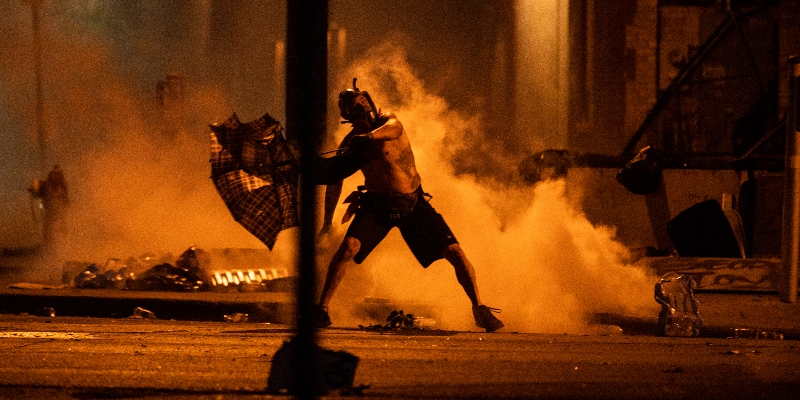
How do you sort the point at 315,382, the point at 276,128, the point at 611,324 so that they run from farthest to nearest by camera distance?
the point at 611,324 → the point at 276,128 → the point at 315,382

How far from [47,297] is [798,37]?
11.4 metres

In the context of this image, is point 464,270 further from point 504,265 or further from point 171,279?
point 171,279

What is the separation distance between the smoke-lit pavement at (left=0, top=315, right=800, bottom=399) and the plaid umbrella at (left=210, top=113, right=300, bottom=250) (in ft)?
2.71

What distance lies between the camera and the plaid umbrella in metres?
7.26

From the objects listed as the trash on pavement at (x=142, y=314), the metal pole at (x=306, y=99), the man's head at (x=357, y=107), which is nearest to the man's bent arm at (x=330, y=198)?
the man's head at (x=357, y=107)

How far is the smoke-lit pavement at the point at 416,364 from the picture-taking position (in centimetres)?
484

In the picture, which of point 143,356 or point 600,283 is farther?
point 600,283

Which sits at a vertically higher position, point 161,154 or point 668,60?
point 668,60

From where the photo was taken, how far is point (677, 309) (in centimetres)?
729

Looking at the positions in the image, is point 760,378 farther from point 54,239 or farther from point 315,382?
point 54,239

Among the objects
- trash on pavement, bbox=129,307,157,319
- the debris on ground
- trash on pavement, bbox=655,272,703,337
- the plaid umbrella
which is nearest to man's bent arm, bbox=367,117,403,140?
the plaid umbrella

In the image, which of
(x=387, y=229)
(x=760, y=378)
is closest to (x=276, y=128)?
(x=387, y=229)

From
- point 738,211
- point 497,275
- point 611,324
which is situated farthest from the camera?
point 738,211

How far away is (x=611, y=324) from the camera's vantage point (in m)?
8.13
